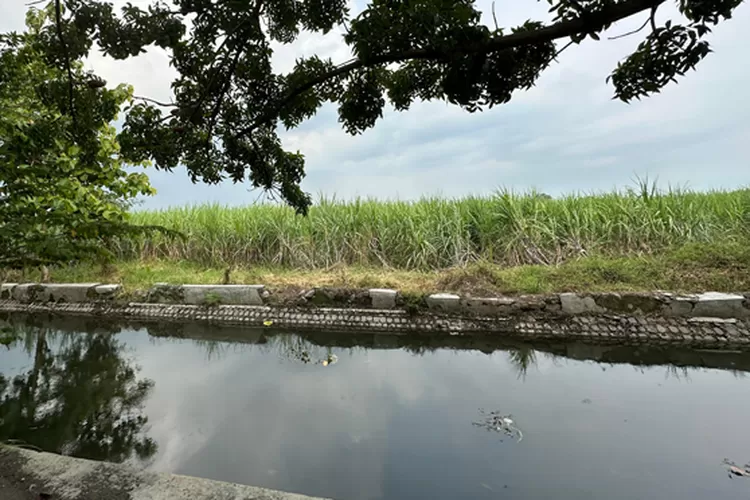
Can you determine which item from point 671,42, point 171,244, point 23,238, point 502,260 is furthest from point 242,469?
point 171,244

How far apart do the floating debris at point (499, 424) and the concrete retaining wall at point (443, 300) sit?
1.65 meters

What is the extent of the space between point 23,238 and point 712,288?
5237mm

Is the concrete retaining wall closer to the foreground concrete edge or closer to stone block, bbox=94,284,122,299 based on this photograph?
stone block, bbox=94,284,122,299

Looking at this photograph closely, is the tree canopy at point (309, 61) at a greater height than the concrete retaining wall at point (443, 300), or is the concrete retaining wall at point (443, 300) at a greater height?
the tree canopy at point (309, 61)

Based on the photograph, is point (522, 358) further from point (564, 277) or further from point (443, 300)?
point (564, 277)

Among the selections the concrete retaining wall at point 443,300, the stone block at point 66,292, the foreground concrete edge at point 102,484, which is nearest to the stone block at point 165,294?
the concrete retaining wall at point 443,300

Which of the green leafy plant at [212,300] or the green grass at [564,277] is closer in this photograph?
the green grass at [564,277]

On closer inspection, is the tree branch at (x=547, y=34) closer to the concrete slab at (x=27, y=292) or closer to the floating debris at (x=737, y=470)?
the floating debris at (x=737, y=470)

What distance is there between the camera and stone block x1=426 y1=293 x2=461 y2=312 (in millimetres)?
3875

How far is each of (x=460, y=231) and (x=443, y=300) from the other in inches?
66.4

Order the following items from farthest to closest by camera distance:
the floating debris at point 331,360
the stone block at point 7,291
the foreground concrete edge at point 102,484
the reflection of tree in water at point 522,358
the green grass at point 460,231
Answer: the stone block at point 7,291 → the green grass at point 460,231 → the floating debris at point 331,360 → the reflection of tree in water at point 522,358 → the foreground concrete edge at point 102,484

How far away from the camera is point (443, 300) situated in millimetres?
3891

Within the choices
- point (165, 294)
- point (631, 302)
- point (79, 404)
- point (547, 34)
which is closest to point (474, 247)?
point (631, 302)

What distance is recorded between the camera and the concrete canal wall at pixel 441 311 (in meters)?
3.32
